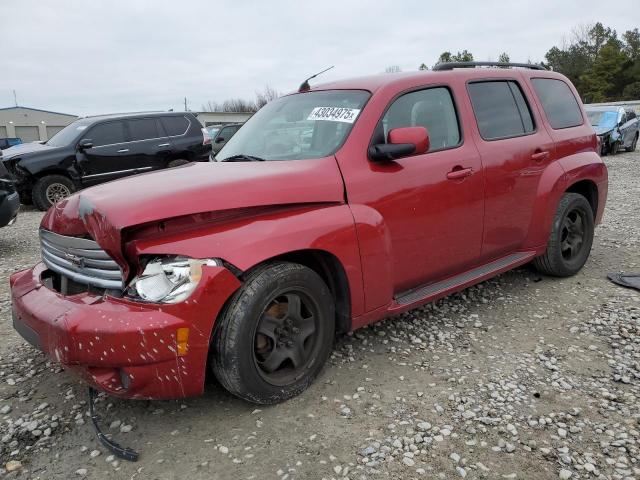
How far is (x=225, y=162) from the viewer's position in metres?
3.52

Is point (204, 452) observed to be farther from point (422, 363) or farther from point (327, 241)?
point (422, 363)

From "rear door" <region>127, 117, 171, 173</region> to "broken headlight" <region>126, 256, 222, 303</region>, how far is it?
27.5ft

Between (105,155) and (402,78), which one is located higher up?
(402,78)

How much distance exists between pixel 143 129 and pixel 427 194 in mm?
8611

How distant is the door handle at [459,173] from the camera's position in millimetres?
3498

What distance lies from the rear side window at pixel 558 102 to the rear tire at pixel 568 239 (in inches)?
26.6

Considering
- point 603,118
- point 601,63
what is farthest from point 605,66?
point 603,118

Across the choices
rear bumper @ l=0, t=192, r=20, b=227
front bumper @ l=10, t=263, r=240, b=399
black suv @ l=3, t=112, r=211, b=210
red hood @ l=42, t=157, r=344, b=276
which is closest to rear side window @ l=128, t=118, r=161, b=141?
black suv @ l=3, t=112, r=211, b=210

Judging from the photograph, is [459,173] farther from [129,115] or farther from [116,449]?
[129,115]

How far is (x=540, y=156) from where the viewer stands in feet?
13.7

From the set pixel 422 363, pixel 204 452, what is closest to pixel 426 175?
pixel 422 363

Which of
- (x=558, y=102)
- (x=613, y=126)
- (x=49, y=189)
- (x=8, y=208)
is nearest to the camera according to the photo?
(x=558, y=102)

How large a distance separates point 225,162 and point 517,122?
7.90ft

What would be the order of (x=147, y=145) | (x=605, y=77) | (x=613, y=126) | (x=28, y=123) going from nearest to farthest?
(x=147, y=145) < (x=613, y=126) < (x=605, y=77) < (x=28, y=123)
